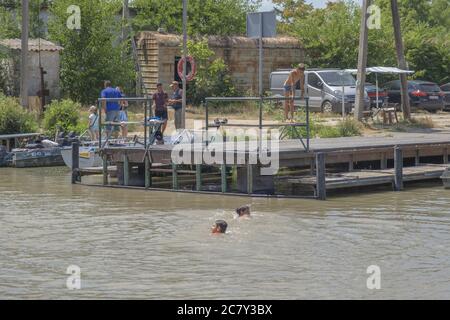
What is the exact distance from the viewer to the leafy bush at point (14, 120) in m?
32.3

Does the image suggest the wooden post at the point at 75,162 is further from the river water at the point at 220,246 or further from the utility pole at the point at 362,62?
the utility pole at the point at 362,62

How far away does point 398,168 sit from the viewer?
24531 mm

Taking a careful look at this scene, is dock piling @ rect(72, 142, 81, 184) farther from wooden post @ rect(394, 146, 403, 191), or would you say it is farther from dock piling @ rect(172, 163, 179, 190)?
wooden post @ rect(394, 146, 403, 191)

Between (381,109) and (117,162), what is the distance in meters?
13.9

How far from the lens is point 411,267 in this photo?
15.2 metres

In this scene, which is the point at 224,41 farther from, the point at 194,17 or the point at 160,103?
the point at 160,103

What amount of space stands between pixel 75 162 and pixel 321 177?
683 cm

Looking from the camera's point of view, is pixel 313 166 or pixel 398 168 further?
pixel 313 166

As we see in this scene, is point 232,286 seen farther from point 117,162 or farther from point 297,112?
point 297,112

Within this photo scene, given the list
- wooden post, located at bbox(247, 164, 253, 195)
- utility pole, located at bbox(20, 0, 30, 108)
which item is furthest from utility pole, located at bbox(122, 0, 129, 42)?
wooden post, located at bbox(247, 164, 253, 195)

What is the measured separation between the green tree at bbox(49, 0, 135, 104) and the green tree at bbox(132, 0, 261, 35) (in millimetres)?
4976

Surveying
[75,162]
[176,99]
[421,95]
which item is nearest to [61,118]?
[176,99]

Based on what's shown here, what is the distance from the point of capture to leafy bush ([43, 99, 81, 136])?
3318 cm
